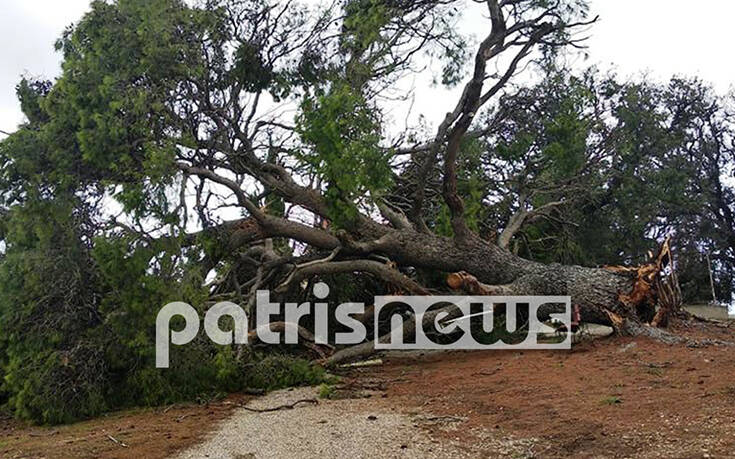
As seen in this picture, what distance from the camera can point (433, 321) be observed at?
809cm

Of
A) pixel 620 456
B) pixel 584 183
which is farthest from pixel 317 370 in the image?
pixel 584 183

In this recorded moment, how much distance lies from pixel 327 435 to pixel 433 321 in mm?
4078

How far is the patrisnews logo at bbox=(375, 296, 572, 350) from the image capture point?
313 inches

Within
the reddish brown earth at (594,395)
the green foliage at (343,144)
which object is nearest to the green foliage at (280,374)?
the reddish brown earth at (594,395)

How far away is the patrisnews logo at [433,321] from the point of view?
788cm

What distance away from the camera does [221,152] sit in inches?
313

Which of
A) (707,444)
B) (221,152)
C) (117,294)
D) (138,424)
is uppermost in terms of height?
(221,152)

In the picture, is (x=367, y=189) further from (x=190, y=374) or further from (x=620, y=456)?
A: (x=620, y=456)

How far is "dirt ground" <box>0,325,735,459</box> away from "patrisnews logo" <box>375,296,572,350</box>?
0.86 m

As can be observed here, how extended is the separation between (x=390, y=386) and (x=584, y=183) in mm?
6975

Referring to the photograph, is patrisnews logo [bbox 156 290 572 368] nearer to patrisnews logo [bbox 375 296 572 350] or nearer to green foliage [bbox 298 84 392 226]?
patrisnews logo [bbox 375 296 572 350]

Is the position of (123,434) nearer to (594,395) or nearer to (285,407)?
(285,407)

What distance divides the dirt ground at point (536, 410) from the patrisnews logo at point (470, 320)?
861mm

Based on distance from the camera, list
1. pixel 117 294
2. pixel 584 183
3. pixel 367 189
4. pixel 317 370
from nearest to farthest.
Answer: pixel 117 294 → pixel 317 370 → pixel 367 189 → pixel 584 183
